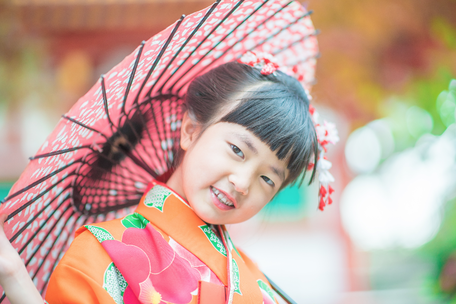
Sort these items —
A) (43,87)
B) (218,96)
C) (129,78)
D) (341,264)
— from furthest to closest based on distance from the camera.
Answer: (341,264) < (43,87) < (218,96) < (129,78)

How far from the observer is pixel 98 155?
1.22 m

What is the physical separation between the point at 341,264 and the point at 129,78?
3971mm

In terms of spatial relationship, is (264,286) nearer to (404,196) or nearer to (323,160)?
(323,160)

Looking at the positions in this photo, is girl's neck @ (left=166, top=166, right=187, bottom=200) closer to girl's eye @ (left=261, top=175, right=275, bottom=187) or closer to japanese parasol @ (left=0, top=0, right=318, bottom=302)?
japanese parasol @ (left=0, top=0, right=318, bottom=302)

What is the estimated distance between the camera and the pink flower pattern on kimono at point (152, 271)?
3.00 feet

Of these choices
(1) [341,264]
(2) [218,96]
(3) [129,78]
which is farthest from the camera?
(1) [341,264]

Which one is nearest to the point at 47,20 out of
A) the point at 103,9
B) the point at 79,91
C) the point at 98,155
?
the point at 103,9

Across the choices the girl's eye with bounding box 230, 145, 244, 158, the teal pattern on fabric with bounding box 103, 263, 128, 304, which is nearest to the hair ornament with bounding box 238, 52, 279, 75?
the girl's eye with bounding box 230, 145, 244, 158

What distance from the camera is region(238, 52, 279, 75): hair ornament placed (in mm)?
1194

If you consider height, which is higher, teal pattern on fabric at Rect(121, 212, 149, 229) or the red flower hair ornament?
the red flower hair ornament

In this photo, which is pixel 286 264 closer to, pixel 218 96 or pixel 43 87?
pixel 43 87

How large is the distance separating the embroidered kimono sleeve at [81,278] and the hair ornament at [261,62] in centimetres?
67

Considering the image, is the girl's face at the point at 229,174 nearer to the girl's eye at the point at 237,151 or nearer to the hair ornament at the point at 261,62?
the girl's eye at the point at 237,151

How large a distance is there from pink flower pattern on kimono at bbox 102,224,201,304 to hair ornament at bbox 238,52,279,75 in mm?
563
